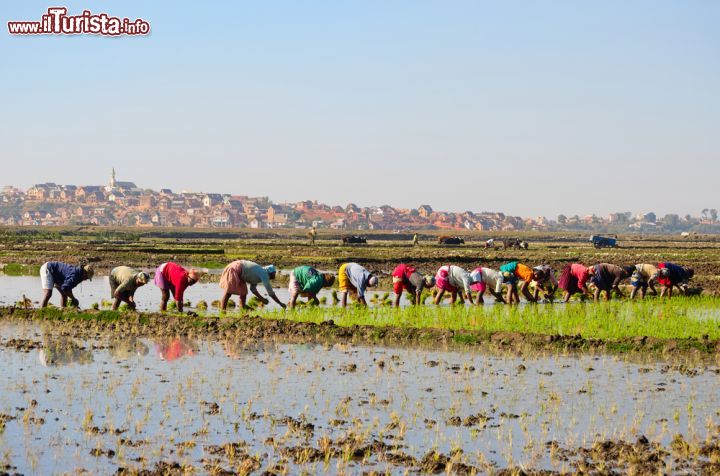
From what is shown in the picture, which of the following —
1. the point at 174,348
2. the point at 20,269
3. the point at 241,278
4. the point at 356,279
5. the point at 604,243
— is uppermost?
the point at 241,278

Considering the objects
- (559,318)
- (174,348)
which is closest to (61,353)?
(174,348)

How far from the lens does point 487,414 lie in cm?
1014

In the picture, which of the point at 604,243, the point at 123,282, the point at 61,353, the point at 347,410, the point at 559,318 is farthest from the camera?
the point at 604,243

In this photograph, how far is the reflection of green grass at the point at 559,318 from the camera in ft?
53.6

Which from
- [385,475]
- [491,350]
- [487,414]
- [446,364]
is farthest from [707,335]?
[385,475]

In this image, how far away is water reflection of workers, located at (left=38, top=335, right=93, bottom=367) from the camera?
13250 mm

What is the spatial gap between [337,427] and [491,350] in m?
5.73

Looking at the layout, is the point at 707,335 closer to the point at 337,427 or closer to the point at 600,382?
the point at 600,382

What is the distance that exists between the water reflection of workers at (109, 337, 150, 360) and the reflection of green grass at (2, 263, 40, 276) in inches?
836

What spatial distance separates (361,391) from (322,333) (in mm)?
5071

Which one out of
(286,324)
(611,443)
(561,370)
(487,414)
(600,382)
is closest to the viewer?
(611,443)

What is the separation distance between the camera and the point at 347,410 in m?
10.2

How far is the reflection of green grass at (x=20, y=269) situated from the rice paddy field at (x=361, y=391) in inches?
640

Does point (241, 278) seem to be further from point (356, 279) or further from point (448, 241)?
point (448, 241)
